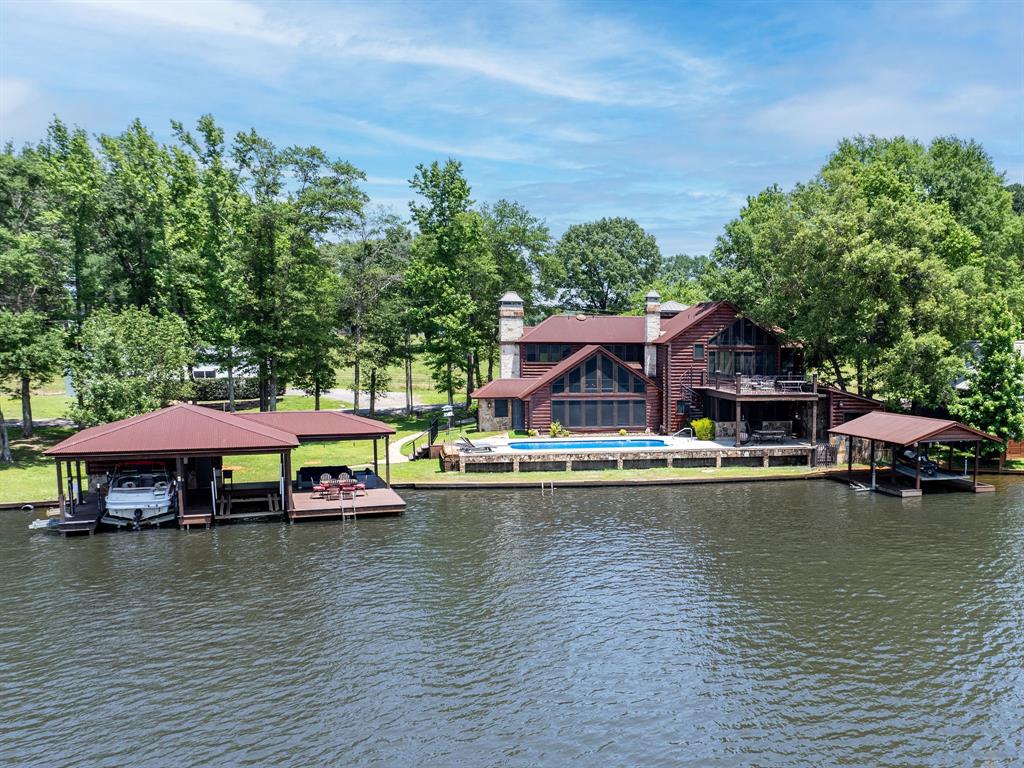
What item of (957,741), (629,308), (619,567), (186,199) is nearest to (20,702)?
(619,567)

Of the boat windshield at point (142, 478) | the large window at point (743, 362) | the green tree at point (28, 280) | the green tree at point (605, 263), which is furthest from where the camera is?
the green tree at point (605, 263)

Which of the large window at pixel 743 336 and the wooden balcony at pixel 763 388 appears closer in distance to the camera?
the wooden balcony at pixel 763 388

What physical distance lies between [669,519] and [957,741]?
47.9ft

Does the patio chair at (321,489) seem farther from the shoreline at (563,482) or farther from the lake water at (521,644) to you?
the shoreline at (563,482)

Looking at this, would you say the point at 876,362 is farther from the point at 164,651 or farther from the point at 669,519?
the point at 164,651

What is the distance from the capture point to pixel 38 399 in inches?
2202

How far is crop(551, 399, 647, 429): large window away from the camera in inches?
1682

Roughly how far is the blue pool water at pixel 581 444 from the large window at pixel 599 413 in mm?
2755

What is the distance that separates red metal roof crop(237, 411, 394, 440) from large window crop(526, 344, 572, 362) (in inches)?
728

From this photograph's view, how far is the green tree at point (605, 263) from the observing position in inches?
3268

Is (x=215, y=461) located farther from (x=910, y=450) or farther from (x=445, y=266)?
(x=910, y=450)

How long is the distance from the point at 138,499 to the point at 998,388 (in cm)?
3902

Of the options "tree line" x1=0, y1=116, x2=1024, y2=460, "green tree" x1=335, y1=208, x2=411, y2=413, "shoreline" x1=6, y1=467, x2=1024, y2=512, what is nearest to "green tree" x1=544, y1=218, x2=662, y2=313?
"tree line" x1=0, y1=116, x2=1024, y2=460

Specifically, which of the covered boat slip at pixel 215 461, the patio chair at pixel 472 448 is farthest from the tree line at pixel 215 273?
the patio chair at pixel 472 448
